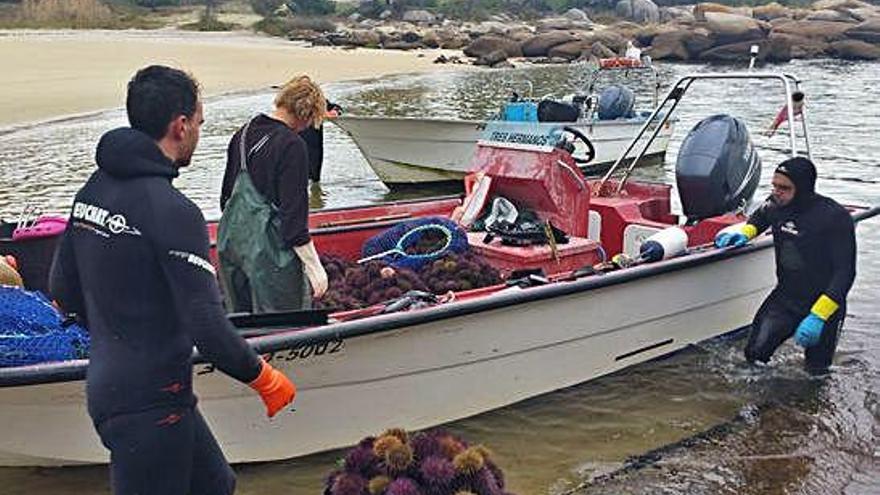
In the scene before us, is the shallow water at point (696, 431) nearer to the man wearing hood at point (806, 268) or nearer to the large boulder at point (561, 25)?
the man wearing hood at point (806, 268)

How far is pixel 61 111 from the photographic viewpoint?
72.6 ft

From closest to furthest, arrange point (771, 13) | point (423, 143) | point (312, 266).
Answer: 1. point (312, 266)
2. point (423, 143)
3. point (771, 13)

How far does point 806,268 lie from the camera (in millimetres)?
6203

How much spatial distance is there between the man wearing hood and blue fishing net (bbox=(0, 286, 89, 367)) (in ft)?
13.1

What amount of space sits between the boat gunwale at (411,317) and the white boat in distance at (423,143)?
7.51m

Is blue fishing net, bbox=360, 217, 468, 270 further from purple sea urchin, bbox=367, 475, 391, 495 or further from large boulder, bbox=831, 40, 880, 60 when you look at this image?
large boulder, bbox=831, 40, 880, 60

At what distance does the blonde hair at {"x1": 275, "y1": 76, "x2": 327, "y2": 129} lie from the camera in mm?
4742

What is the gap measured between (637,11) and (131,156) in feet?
235

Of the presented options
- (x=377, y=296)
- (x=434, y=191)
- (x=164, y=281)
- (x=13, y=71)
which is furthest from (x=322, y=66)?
(x=164, y=281)

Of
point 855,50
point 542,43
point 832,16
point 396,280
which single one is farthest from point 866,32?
point 396,280

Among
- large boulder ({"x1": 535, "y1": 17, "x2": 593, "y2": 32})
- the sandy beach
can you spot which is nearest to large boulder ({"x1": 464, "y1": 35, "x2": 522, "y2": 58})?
the sandy beach

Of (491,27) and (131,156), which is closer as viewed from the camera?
(131,156)

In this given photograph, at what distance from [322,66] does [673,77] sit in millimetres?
12339

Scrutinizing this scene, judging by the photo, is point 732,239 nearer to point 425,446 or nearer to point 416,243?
point 416,243
